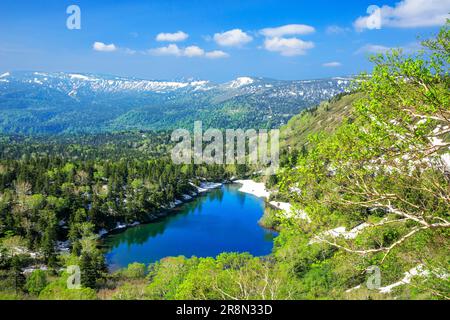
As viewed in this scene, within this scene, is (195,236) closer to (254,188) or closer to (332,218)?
(254,188)

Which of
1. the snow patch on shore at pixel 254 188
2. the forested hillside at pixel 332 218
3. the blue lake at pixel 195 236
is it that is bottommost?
the blue lake at pixel 195 236

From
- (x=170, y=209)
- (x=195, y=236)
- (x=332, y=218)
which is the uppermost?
(x=332, y=218)

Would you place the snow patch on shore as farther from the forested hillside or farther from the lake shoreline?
the forested hillside

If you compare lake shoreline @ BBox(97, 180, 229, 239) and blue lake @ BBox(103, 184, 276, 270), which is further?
lake shoreline @ BBox(97, 180, 229, 239)

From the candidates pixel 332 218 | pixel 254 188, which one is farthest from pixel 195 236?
pixel 332 218

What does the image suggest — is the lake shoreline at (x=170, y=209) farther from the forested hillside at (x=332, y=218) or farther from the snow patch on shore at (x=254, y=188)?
the snow patch on shore at (x=254, y=188)

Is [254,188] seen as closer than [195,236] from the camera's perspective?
No

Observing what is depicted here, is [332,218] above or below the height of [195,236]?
above

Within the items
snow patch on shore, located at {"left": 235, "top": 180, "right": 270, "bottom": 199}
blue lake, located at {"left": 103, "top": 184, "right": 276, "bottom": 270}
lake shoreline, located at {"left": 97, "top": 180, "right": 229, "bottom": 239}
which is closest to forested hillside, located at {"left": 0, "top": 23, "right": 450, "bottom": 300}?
lake shoreline, located at {"left": 97, "top": 180, "right": 229, "bottom": 239}

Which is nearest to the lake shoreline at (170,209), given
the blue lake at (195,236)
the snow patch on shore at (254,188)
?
the blue lake at (195,236)

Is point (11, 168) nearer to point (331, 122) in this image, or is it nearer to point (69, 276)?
point (69, 276)
